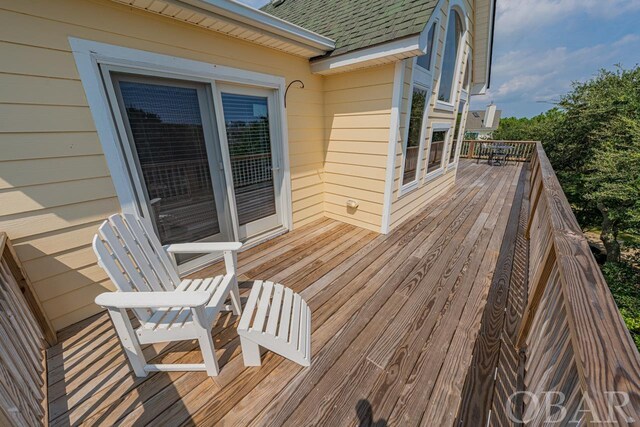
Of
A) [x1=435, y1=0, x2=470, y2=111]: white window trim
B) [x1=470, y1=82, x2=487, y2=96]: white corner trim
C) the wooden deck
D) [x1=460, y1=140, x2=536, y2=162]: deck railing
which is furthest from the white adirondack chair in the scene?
[x1=460, y1=140, x2=536, y2=162]: deck railing

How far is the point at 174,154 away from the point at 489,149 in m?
11.6

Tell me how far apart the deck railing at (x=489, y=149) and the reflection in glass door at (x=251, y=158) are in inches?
368

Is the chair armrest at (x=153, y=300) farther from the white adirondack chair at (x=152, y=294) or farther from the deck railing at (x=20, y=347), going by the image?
the deck railing at (x=20, y=347)

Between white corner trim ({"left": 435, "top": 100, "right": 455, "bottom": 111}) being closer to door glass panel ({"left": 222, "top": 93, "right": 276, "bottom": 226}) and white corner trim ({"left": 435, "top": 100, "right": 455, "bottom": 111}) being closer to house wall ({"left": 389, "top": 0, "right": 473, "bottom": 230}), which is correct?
house wall ({"left": 389, "top": 0, "right": 473, "bottom": 230})

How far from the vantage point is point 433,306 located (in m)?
2.04

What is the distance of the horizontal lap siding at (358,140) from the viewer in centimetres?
298

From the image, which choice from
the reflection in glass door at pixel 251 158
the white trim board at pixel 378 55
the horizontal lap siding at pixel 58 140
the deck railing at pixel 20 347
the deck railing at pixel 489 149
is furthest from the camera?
the deck railing at pixel 489 149

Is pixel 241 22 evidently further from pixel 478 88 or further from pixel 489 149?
pixel 489 149

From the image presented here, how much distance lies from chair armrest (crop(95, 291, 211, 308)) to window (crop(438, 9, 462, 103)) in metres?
4.64

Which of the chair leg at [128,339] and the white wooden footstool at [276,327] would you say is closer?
the chair leg at [128,339]

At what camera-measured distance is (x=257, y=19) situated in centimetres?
215

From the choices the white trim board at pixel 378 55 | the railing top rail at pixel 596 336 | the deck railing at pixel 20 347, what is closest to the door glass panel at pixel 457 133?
the white trim board at pixel 378 55

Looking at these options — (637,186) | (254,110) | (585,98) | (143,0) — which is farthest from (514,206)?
(143,0)

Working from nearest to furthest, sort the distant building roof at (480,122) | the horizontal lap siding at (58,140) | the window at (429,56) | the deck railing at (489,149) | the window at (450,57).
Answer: the horizontal lap siding at (58,140)
the window at (429,56)
the window at (450,57)
the deck railing at (489,149)
the distant building roof at (480,122)
